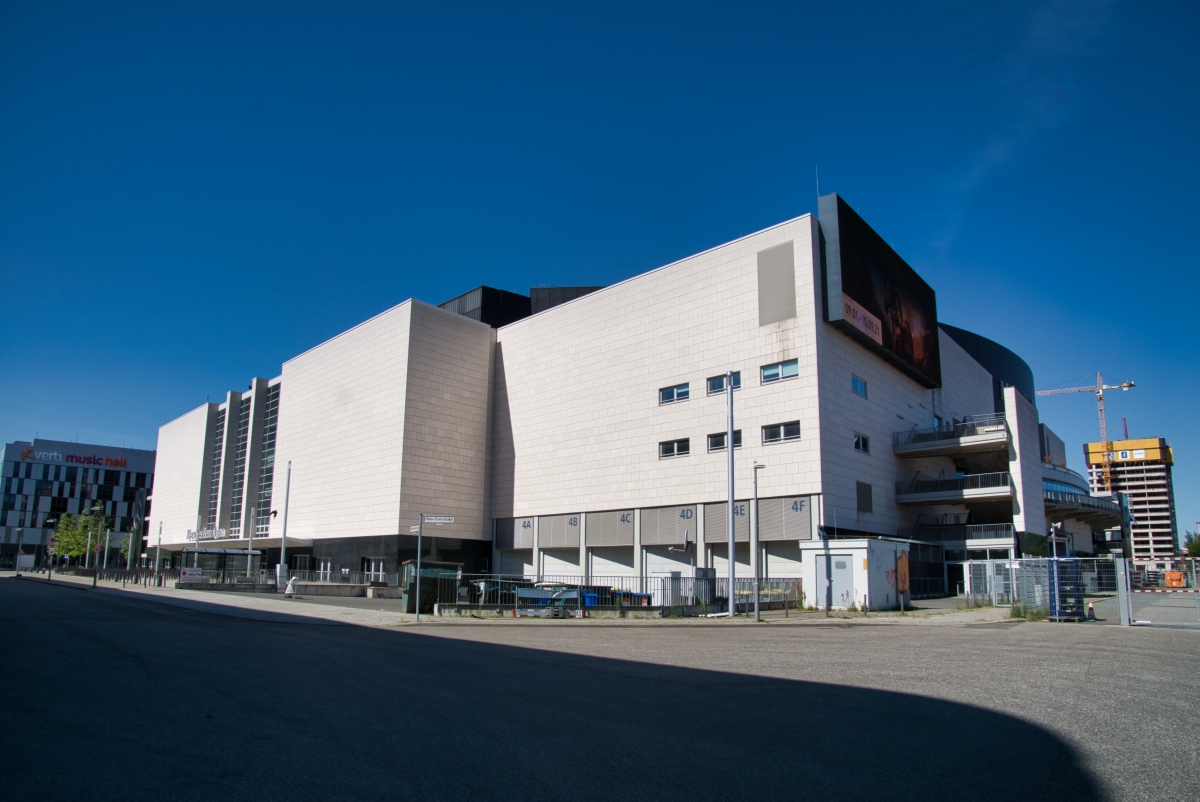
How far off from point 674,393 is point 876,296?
13.1 m

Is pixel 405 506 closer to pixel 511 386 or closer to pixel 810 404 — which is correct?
pixel 511 386

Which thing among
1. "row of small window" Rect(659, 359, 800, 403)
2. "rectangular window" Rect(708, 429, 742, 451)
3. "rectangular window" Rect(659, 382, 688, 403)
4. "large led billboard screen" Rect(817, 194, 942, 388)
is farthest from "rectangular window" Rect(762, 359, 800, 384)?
"rectangular window" Rect(659, 382, 688, 403)

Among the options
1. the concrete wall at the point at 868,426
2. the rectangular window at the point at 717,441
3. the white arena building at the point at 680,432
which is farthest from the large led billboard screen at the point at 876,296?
the rectangular window at the point at 717,441

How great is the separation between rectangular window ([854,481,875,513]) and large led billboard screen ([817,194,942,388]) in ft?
26.9

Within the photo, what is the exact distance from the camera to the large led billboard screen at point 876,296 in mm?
42781

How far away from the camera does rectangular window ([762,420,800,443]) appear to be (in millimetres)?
41594

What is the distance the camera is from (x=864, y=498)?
4447 cm

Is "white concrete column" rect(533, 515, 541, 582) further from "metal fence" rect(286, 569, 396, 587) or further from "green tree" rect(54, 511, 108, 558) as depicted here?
"green tree" rect(54, 511, 108, 558)

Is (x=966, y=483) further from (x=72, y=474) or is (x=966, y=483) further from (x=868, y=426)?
(x=72, y=474)

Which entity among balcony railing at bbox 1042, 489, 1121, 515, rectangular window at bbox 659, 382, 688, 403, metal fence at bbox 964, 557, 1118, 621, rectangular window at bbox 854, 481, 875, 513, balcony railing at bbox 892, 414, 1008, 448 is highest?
rectangular window at bbox 659, 382, 688, 403

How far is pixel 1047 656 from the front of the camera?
562 inches

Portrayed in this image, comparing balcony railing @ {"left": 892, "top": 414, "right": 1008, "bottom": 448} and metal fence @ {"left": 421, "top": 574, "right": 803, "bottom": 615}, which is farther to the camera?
balcony railing @ {"left": 892, "top": 414, "right": 1008, "bottom": 448}

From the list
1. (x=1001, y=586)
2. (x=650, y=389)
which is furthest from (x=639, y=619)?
(x=650, y=389)

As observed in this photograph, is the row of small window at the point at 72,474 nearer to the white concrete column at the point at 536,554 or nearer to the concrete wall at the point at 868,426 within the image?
the white concrete column at the point at 536,554
